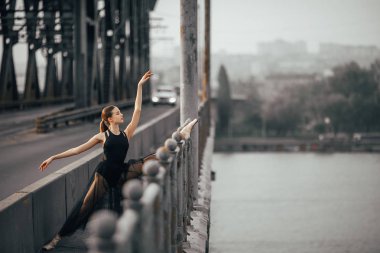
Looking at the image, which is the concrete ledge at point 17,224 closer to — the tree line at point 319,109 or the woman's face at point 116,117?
the woman's face at point 116,117

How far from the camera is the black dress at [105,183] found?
6656mm

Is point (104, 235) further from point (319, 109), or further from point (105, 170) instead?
point (319, 109)

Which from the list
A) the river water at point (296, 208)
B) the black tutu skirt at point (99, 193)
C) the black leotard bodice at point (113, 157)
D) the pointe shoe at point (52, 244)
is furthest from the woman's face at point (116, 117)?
the river water at point (296, 208)

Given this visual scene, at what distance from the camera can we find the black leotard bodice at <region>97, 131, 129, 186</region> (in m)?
6.66

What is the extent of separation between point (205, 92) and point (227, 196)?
29396mm

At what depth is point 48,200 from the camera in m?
6.64

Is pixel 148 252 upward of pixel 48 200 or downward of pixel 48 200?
upward

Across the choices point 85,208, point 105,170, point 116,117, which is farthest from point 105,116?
point 85,208

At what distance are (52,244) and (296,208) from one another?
49597 millimetres

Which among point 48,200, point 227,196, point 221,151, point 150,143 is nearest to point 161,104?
point 227,196

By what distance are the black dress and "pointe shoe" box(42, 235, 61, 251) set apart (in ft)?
0.19

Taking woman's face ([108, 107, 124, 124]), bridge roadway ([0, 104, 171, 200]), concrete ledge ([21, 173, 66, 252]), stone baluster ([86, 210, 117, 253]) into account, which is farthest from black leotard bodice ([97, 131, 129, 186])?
stone baluster ([86, 210, 117, 253])

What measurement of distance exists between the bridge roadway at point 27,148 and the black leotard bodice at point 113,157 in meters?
3.43

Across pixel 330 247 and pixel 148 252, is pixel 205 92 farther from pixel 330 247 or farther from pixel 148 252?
pixel 148 252
